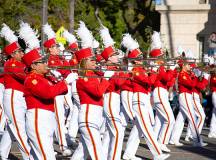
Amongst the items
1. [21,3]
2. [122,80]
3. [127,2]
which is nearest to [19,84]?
[122,80]

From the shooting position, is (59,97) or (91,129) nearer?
(91,129)

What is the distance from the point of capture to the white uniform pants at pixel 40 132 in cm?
896

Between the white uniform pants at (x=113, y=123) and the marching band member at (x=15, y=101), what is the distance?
1.25 meters

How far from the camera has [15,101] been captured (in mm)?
10977

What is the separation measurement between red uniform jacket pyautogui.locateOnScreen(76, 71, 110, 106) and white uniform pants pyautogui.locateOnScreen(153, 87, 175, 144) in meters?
3.65

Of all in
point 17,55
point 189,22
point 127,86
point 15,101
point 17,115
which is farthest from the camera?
point 189,22

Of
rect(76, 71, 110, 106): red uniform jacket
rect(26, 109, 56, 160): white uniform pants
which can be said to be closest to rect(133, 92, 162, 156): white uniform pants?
rect(76, 71, 110, 106): red uniform jacket

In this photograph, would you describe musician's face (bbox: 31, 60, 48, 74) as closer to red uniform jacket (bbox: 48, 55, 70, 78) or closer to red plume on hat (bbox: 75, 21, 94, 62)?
red plume on hat (bbox: 75, 21, 94, 62)

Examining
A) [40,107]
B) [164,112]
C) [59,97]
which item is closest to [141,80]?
[59,97]

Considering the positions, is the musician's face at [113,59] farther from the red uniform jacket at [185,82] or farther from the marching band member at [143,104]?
the red uniform jacket at [185,82]

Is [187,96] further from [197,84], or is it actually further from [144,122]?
[144,122]

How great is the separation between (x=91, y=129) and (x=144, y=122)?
89.4 inches

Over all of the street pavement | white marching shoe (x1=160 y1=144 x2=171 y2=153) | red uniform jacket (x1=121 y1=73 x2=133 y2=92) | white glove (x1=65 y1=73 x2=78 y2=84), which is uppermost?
white glove (x1=65 y1=73 x2=78 y2=84)

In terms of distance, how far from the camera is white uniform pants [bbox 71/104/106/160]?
9.59m
